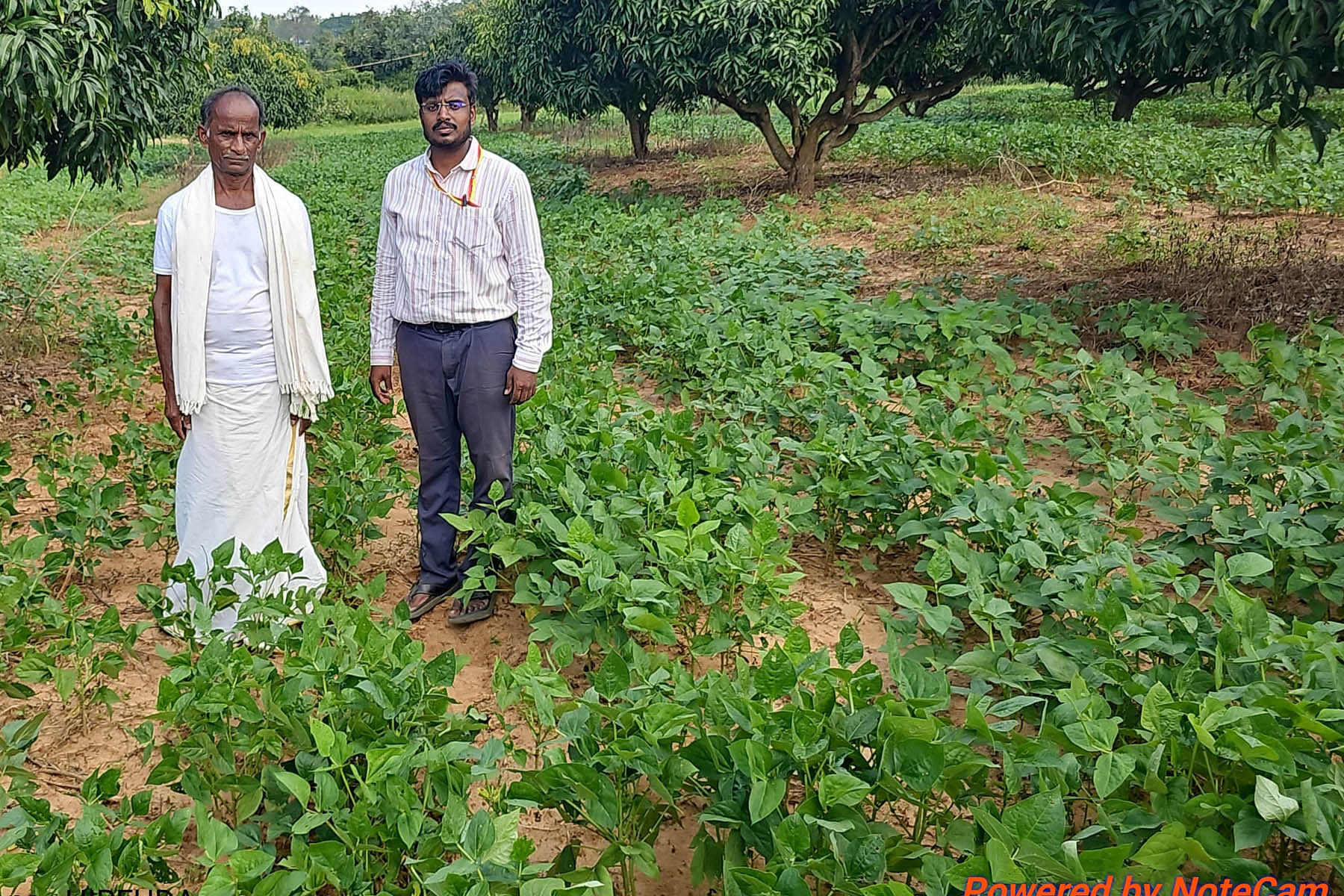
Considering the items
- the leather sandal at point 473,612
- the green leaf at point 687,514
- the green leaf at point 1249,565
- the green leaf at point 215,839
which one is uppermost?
the green leaf at point 687,514

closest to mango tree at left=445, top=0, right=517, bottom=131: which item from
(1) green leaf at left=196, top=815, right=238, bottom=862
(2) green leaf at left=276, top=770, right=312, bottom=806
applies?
(2) green leaf at left=276, top=770, right=312, bottom=806

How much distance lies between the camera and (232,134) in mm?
3217

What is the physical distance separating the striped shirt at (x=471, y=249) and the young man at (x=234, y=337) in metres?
0.32

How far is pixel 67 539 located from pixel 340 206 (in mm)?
11661

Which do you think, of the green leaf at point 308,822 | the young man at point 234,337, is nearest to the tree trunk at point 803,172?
the young man at point 234,337

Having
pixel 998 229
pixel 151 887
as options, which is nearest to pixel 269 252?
pixel 151 887

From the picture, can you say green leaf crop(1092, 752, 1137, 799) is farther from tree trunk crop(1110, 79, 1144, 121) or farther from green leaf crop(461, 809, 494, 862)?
tree trunk crop(1110, 79, 1144, 121)

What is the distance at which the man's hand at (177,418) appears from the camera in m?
3.45

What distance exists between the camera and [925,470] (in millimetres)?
3811

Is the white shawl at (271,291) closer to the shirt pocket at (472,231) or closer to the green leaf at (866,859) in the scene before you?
the shirt pocket at (472,231)

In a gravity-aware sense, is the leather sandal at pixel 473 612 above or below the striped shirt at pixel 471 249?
below

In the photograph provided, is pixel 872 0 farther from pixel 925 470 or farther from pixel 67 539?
pixel 67 539
